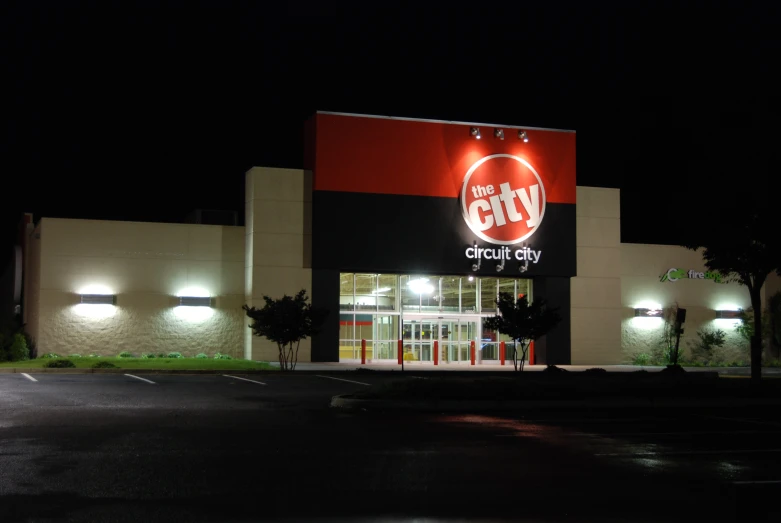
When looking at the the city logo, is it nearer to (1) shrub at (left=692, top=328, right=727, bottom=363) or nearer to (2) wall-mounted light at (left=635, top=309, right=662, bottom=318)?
(2) wall-mounted light at (left=635, top=309, right=662, bottom=318)

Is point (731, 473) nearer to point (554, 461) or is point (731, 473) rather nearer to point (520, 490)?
point (554, 461)

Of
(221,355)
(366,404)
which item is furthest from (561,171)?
(366,404)

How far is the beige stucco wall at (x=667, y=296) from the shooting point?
42.3m

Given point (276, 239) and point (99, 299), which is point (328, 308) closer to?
point (276, 239)

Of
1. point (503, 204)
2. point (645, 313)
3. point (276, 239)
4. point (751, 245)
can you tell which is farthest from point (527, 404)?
point (645, 313)

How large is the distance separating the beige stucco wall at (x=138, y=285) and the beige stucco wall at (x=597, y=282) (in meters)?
15.5

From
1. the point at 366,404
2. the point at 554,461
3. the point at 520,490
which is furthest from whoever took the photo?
the point at 366,404

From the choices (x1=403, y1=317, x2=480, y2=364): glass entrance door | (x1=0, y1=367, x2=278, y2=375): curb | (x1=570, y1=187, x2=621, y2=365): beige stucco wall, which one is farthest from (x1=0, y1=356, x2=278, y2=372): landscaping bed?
(x1=570, y1=187, x2=621, y2=365): beige stucco wall

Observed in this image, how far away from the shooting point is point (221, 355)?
121 ft

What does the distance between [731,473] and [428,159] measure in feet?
94.3

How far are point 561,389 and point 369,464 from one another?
10.7 metres

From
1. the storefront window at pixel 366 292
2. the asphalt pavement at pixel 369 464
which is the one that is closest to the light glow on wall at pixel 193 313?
the storefront window at pixel 366 292

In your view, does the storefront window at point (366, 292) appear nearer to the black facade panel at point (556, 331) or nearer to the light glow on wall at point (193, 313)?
the light glow on wall at point (193, 313)

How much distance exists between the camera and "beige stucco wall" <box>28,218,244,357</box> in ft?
116
